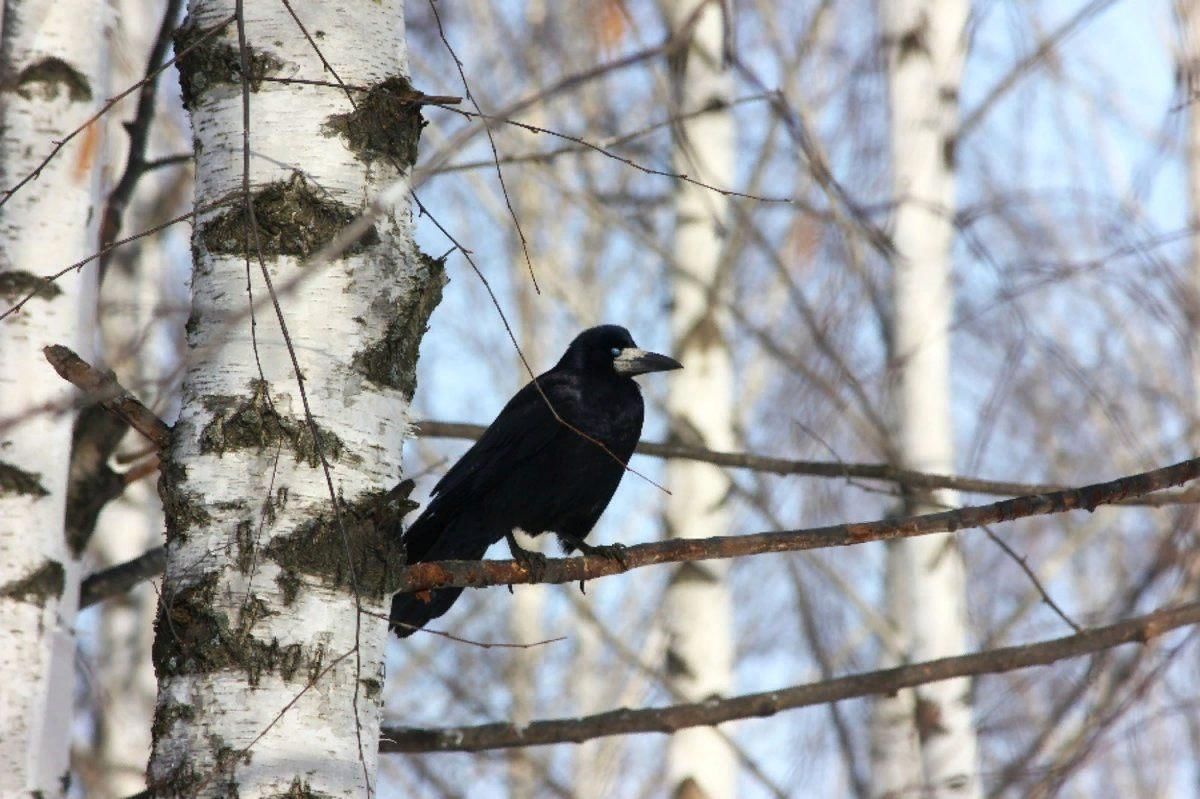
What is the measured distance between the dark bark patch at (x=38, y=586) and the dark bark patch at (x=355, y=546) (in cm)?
126

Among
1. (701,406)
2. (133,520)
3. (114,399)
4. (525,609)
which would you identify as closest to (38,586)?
(114,399)

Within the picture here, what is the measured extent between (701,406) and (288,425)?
12.1 ft

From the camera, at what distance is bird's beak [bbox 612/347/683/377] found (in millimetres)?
4555

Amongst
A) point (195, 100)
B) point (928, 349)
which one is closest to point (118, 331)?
point (928, 349)

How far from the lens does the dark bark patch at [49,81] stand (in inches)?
129

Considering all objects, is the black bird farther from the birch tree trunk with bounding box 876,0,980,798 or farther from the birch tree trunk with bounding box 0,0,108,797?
the birch tree trunk with bounding box 876,0,980,798

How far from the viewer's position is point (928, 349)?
5375mm

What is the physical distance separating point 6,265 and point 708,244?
3.30m

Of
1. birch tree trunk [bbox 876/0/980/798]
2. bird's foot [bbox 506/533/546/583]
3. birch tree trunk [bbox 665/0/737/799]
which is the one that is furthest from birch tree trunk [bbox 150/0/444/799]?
birch tree trunk [bbox 876/0/980/798]

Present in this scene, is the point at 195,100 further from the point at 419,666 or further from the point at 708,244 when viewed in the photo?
the point at 419,666

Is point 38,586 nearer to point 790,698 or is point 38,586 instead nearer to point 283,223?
point 283,223

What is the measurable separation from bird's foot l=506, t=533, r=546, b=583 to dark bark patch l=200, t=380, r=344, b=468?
22.1 inches

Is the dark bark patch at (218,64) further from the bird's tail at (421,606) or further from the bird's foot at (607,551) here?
the bird's tail at (421,606)

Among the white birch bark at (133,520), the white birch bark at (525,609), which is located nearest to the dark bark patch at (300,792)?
the white birch bark at (133,520)
